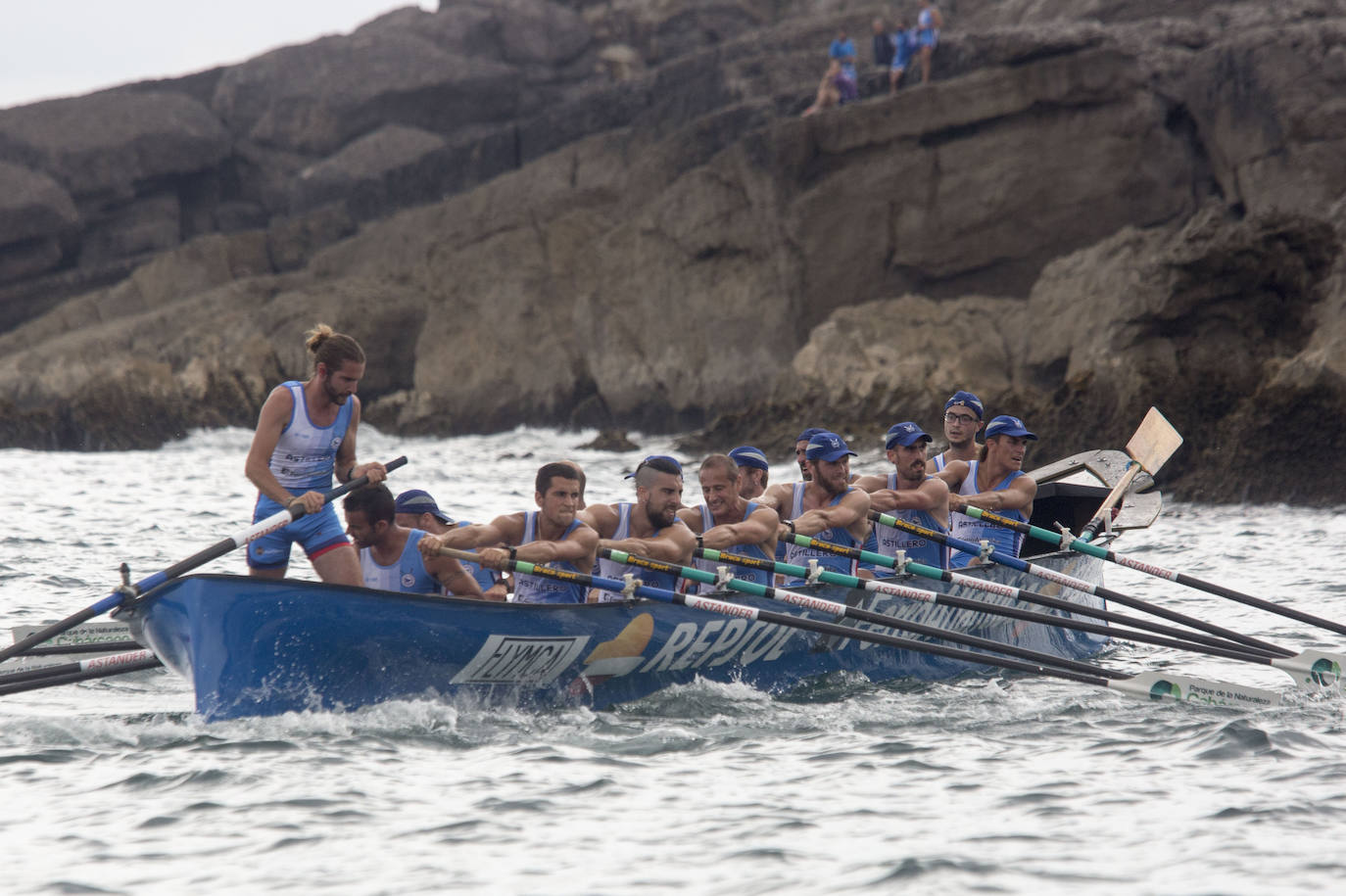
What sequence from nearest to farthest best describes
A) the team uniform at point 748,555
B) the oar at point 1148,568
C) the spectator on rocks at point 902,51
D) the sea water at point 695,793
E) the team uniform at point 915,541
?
1. the sea water at point 695,793
2. the team uniform at point 748,555
3. the oar at point 1148,568
4. the team uniform at point 915,541
5. the spectator on rocks at point 902,51

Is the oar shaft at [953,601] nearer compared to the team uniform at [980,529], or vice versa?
the oar shaft at [953,601]

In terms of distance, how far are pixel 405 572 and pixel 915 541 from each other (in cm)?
362

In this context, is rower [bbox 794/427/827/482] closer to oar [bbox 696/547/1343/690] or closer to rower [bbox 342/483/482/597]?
oar [bbox 696/547/1343/690]

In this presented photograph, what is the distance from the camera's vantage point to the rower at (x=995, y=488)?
9.70 meters

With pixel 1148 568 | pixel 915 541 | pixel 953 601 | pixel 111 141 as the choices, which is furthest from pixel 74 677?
pixel 111 141

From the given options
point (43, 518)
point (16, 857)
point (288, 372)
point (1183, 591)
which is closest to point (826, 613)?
point (16, 857)

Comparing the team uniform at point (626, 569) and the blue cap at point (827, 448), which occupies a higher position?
the blue cap at point (827, 448)

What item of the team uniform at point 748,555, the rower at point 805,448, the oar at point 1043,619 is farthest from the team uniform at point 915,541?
the team uniform at point 748,555

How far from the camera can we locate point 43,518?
15.9 meters

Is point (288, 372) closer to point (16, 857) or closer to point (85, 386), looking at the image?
point (85, 386)

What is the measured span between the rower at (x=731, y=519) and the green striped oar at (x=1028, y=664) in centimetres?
62

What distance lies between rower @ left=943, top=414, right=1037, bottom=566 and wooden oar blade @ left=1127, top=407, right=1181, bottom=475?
1482 millimetres

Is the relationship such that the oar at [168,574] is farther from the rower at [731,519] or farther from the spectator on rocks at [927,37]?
the spectator on rocks at [927,37]

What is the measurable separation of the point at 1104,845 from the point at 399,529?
13.8ft
